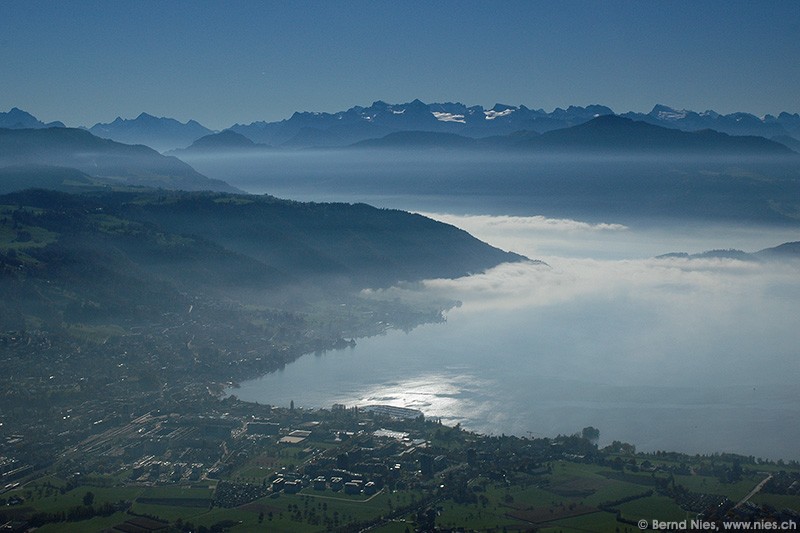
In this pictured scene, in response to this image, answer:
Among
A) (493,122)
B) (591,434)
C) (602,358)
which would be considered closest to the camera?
(591,434)

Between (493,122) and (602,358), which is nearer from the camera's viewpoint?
(602,358)

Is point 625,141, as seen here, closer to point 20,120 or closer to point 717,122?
point 717,122

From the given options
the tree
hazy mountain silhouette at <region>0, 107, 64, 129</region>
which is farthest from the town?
hazy mountain silhouette at <region>0, 107, 64, 129</region>

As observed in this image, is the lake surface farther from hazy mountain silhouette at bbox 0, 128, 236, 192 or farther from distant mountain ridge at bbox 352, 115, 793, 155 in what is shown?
distant mountain ridge at bbox 352, 115, 793, 155

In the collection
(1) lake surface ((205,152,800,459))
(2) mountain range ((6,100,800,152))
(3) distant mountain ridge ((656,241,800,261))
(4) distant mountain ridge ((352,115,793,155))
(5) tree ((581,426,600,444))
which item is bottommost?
(5) tree ((581,426,600,444))

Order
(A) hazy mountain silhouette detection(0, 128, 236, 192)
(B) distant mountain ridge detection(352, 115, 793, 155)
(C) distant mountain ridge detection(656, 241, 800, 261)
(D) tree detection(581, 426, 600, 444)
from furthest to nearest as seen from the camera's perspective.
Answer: (B) distant mountain ridge detection(352, 115, 793, 155), (A) hazy mountain silhouette detection(0, 128, 236, 192), (C) distant mountain ridge detection(656, 241, 800, 261), (D) tree detection(581, 426, 600, 444)

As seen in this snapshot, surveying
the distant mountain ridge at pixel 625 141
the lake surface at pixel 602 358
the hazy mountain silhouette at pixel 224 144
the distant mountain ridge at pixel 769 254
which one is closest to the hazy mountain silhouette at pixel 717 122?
the distant mountain ridge at pixel 625 141

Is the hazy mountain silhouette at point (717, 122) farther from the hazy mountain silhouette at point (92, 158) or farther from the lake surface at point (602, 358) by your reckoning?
the lake surface at point (602, 358)

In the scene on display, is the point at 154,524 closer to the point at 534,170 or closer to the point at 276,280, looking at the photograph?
the point at 276,280

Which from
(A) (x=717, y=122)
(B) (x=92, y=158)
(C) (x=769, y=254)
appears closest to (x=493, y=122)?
(A) (x=717, y=122)

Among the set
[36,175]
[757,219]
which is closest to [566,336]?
[757,219]
